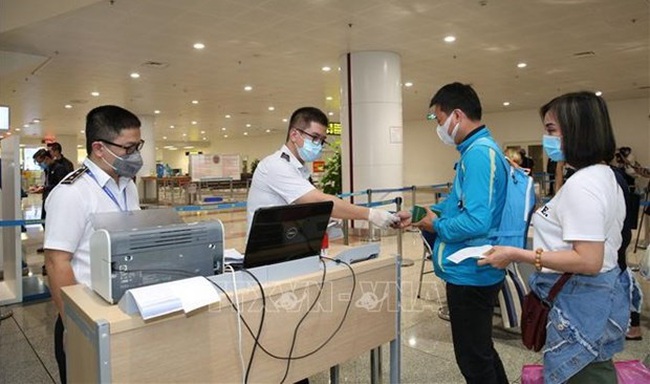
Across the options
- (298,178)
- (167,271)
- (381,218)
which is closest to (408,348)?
(381,218)

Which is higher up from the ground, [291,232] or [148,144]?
[148,144]

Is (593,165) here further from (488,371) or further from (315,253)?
(315,253)

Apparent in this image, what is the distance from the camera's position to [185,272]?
1260 millimetres

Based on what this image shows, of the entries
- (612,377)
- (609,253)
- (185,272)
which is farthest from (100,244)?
(612,377)

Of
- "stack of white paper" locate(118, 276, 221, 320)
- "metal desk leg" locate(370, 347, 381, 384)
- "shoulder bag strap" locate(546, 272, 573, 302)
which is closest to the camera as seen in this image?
"stack of white paper" locate(118, 276, 221, 320)

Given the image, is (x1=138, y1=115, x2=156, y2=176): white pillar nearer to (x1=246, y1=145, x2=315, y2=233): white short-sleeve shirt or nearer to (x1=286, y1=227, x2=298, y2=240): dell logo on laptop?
(x1=246, y1=145, x2=315, y2=233): white short-sleeve shirt

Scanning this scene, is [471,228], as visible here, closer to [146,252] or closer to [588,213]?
[588,213]

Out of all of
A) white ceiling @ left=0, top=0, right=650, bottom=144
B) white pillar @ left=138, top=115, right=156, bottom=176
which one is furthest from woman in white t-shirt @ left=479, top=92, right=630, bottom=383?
white pillar @ left=138, top=115, right=156, bottom=176

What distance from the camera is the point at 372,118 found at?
283 inches

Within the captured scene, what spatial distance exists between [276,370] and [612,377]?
3.78 feet

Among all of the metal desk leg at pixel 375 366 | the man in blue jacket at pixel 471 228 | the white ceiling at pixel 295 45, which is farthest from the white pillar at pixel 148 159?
the man in blue jacket at pixel 471 228

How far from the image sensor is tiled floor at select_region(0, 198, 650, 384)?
2.62 meters

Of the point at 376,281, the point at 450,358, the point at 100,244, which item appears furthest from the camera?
the point at 450,358

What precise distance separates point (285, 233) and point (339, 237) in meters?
1.01
